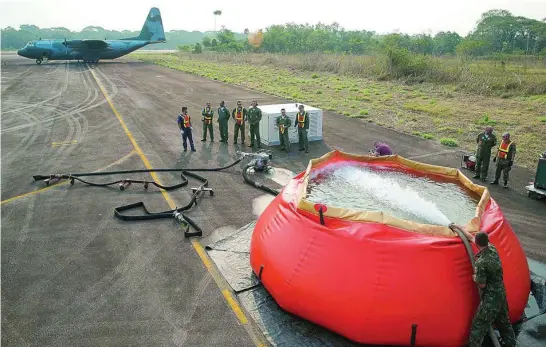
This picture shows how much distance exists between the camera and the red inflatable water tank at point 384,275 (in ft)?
19.3

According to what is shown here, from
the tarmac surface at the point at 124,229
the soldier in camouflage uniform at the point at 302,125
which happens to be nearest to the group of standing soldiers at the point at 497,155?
the tarmac surface at the point at 124,229

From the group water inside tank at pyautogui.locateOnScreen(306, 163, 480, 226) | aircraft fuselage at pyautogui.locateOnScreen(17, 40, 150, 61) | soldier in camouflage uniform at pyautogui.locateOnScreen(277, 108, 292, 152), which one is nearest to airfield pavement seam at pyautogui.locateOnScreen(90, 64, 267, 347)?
water inside tank at pyautogui.locateOnScreen(306, 163, 480, 226)

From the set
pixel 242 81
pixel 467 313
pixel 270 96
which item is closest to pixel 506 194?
pixel 467 313

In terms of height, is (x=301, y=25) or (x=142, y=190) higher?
(x=301, y=25)

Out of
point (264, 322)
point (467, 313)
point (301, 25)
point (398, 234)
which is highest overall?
point (301, 25)

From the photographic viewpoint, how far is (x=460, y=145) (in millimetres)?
18953

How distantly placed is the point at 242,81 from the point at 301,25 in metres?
118

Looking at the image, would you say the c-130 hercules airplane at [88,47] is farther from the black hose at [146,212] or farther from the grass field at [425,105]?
the black hose at [146,212]

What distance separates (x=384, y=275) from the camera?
601cm

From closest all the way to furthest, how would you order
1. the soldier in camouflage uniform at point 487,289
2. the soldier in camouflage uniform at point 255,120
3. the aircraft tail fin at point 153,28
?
the soldier in camouflage uniform at point 487,289 → the soldier in camouflage uniform at point 255,120 → the aircraft tail fin at point 153,28

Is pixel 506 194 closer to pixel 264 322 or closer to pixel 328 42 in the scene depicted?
pixel 264 322

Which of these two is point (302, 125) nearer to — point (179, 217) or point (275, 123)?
point (275, 123)

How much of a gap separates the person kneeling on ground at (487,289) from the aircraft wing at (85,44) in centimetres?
6046

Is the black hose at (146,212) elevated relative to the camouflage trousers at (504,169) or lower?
lower
